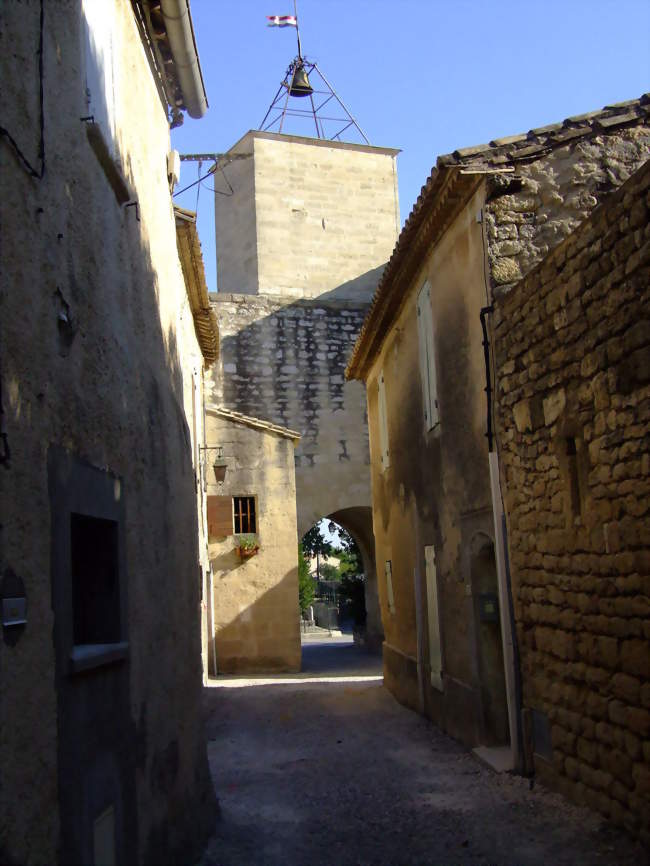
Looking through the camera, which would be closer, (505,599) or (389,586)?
(505,599)

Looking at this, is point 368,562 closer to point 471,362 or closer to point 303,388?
point 303,388

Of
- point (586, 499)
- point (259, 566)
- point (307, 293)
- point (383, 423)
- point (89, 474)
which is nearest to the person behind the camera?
point (89, 474)

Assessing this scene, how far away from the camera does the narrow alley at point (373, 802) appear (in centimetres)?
554

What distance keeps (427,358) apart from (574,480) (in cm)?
Result: 407

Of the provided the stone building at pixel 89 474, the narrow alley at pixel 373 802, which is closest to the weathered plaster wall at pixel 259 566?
the narrow alley at pixel 373 802

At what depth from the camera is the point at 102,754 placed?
3705 millimetres

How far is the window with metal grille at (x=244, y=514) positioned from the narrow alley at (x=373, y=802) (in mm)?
6041

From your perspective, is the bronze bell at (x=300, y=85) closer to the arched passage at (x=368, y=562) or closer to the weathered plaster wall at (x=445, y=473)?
the arched passage at (x=368, y=562)

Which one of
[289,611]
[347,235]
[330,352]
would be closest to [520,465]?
[289,611]

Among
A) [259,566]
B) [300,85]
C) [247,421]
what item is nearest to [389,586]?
[259,566]

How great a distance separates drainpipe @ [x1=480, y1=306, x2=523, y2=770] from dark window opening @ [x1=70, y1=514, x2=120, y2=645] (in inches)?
161

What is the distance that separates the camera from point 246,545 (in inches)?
674

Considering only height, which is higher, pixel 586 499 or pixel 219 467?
pixel 219 467

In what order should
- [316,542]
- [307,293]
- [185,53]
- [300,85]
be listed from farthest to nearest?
1. [316,542]
2. [300,85]
3. [307,293]
4. [185,53]
